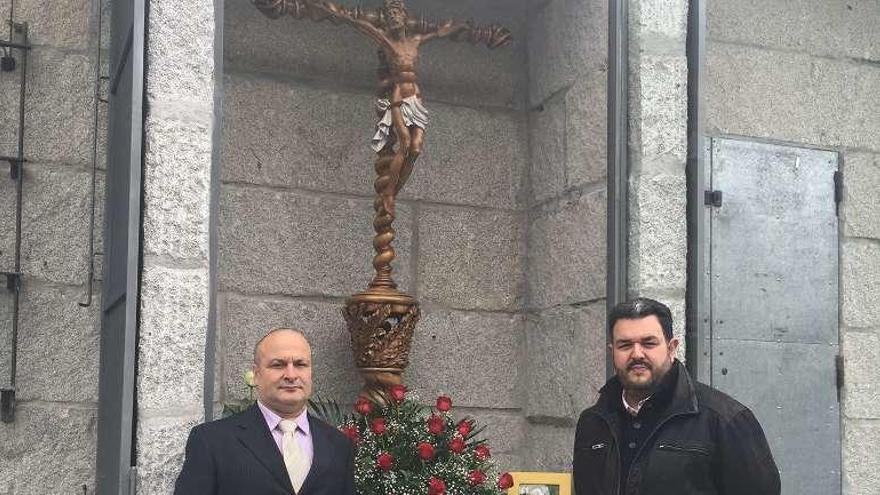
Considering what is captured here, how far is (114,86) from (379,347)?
1477 mm

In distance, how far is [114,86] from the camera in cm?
491

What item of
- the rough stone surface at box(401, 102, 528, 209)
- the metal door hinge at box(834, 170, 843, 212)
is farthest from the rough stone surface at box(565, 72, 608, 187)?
the metal door hinge at box(834, 170, 843, 212)

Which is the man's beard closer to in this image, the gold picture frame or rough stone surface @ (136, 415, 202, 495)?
the gold picture frame

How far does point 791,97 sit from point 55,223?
336cm

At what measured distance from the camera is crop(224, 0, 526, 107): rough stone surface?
566cm

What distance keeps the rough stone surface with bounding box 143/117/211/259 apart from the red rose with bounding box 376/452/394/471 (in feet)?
3.10

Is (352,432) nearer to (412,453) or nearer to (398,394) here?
(412,453)

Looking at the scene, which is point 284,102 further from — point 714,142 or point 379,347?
point 714,142

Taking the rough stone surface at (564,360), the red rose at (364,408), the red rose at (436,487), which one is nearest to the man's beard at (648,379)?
the red rose at (436,487)

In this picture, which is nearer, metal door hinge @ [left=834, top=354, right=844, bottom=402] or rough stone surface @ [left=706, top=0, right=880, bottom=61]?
metal door hinge @ [left=834, top=354, right=844, bottom=402]

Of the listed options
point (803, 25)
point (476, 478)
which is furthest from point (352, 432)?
point (803, 25)

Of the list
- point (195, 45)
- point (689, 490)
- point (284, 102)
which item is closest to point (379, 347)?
point (284, 102)

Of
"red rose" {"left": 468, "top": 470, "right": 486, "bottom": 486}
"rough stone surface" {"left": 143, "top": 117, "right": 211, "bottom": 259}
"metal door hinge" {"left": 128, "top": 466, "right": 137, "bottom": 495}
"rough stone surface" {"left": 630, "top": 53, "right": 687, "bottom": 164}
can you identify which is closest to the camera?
"metal door hinge" {"left": 128, "top": 466, "right": 137, "bottom": 495}

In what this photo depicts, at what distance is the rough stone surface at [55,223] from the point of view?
4992mm
